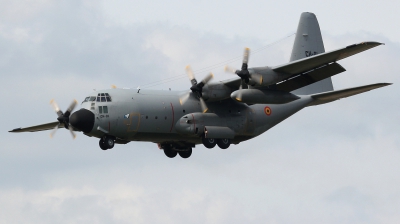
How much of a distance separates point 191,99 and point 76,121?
5.33 meters

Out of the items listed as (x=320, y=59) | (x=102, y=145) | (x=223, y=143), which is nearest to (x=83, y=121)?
(x=102, y=145)

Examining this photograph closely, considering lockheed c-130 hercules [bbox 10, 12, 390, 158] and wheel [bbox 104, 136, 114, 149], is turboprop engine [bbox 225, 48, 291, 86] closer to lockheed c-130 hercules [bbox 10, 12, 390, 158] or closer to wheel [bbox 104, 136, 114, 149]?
lockheed c-130 hercules [bbox 10, 12, 390, 158]

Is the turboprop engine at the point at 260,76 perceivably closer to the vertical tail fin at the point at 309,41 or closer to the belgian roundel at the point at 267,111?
the belgian roundel at the point at 267,111

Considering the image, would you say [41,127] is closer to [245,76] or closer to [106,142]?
[106,142]

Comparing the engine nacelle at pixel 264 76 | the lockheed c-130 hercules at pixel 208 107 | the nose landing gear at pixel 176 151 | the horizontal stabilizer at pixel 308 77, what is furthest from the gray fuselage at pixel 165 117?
the engine nacelle at pixel 264 76

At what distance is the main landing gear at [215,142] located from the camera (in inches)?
1375

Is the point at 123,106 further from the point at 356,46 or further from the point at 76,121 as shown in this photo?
the point at 356,46

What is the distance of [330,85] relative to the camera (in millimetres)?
38844

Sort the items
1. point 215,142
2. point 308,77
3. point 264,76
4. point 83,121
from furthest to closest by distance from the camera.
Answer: point 215,142, point 308,77, point 264,76, point 83,121

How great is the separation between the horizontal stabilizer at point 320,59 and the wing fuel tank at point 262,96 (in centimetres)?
106

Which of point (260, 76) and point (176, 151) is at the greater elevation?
point (260, 76)

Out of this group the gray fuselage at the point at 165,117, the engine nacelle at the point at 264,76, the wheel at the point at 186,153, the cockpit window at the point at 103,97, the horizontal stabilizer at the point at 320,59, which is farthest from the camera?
the wheel at the point at 186,153

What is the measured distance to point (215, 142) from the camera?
116 feet

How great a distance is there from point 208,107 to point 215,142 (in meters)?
1.61
